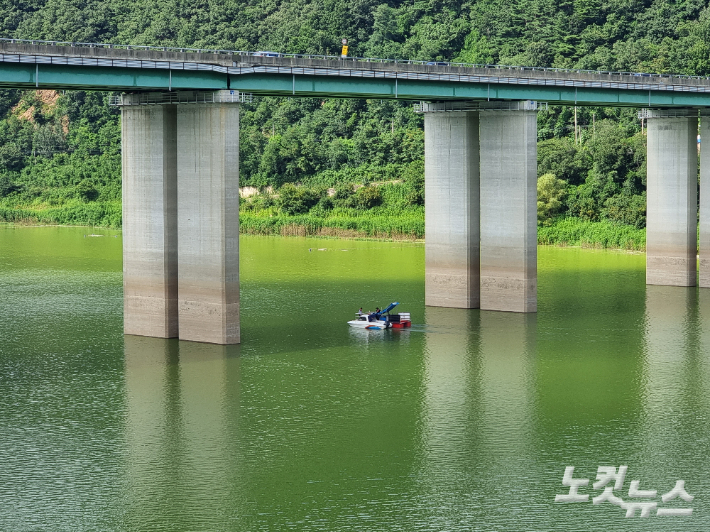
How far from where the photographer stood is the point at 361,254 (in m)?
84.8

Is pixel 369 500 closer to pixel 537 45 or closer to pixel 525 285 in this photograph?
pixel 525 285

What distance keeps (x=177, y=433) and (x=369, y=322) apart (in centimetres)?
1888

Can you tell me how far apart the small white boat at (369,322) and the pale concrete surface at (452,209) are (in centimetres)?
643

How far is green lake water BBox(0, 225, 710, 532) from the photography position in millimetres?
28266

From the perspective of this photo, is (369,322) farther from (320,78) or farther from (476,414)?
(476,414)

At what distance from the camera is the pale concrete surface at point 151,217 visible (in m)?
47.9

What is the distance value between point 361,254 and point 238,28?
58.2 meters

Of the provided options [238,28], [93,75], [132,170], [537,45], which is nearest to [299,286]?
[132,170]

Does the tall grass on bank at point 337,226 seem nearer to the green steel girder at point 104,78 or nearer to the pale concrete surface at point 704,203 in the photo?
the pale concrete surface at point 704,203

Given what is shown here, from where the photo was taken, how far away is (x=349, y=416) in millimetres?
36656

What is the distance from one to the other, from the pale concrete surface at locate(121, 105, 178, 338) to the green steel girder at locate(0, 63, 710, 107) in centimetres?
239

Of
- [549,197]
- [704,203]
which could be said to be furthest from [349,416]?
[549,197]

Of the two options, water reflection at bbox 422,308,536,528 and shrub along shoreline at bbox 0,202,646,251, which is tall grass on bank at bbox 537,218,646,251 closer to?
shrub along shoreline at bbox 0,202,646,251

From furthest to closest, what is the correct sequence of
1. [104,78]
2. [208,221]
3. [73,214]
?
[73,214] < [208,221] < [104,78]
